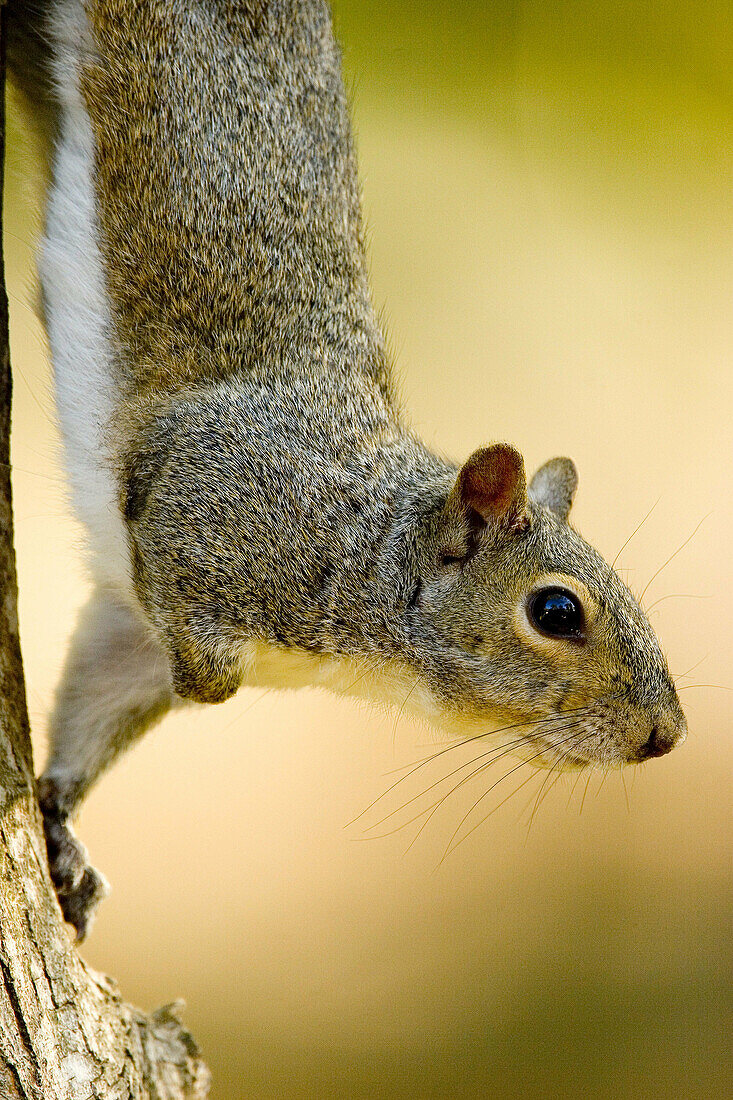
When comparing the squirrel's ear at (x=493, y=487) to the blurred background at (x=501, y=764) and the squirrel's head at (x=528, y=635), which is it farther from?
the blurred background at (x=501, y=764)

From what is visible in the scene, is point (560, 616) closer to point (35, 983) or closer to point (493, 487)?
point (493, 487)

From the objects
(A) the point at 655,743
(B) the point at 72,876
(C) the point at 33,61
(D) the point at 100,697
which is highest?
(C) the point at 33,61

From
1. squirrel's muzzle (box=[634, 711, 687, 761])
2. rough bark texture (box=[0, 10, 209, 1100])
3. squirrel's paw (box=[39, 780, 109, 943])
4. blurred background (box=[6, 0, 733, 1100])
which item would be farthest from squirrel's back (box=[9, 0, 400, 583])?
blurred background (box=[6, 0, 733, 1100])

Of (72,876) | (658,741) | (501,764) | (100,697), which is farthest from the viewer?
(501,764)

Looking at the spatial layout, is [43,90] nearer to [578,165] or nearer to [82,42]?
[82,42]

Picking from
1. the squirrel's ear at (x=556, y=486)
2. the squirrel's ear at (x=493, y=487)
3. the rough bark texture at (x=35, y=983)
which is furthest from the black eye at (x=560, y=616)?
the rough bark texture at (x=35, y=983)

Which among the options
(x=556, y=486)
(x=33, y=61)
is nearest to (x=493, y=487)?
(x=556, y=486)
